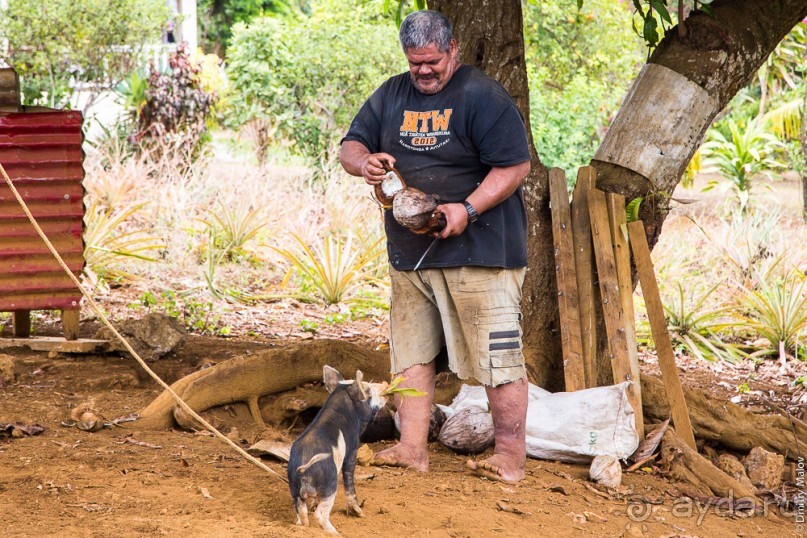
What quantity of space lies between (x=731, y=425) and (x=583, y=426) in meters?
0.96

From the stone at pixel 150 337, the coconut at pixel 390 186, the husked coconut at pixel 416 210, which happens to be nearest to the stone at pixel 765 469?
the husked coconut at pixel 416 210

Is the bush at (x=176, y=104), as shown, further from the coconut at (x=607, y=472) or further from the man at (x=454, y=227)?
A: the coconut at (x=607, y=472)

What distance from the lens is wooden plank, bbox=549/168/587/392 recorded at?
4656 millimetres

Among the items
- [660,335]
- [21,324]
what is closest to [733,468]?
[660,335]

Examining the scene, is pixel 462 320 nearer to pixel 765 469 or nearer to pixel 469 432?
pixel 469 432

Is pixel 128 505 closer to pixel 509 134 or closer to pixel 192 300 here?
pixel 509 134

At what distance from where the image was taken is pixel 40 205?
524cm

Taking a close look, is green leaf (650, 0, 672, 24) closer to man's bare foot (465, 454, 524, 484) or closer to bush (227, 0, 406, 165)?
man's bare foot (465, 454, 524, 484)

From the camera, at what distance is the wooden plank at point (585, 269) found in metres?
4.67

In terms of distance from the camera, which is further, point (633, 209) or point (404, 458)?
point (633, 209)

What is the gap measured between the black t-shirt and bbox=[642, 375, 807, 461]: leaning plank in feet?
4.66

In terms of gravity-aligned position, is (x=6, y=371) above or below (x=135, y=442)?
above

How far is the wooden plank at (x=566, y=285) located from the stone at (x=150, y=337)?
2.42 metres

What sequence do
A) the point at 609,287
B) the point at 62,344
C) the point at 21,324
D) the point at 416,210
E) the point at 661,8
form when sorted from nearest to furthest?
the point at 416,210, the point at 661,8, the point at 609,287, the point at 62,344, the point at 21,324
